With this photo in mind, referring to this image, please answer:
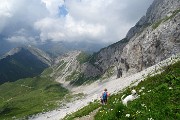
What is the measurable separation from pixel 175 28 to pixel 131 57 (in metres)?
48.9

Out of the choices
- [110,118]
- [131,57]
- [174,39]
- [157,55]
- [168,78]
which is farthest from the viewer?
[131,57]

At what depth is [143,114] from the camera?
23.6 metres

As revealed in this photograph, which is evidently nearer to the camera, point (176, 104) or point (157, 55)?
point (176, 104)

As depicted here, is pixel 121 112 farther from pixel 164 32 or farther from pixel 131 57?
pixel 131 57

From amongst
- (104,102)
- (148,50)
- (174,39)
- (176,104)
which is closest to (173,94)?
(176,104)

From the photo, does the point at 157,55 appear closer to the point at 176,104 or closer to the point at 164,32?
the point at 164,32

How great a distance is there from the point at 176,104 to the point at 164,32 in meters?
131

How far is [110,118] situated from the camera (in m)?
26.3

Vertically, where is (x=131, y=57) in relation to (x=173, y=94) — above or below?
above

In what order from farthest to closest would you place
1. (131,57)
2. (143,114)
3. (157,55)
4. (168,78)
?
1. (131,57)
2. (157,55)
3. (168,78)
4. (143,114)

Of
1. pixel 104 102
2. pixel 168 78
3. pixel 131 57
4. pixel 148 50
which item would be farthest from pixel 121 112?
pixel 131 57

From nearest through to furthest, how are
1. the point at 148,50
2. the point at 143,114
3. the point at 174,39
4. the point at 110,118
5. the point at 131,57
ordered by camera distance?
the point at 143,114
the point at 110,118
the point at 174,39
the point at 148,50
the point at 131,57

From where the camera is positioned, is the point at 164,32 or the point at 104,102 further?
the point at 164,32

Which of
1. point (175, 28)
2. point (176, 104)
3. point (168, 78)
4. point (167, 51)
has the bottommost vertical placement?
point (176, 104)
